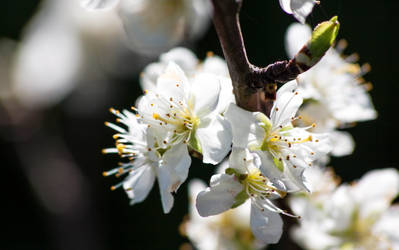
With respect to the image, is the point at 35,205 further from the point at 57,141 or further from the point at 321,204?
the point at 321,204

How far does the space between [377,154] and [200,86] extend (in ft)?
6.15

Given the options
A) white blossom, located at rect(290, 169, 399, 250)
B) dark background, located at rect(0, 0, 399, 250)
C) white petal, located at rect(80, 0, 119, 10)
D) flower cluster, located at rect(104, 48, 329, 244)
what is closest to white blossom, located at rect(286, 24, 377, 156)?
white blossom, located at rect(290, 169, 399, 250)

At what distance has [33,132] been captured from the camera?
7.79 ft

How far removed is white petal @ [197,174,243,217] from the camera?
34.0 inches

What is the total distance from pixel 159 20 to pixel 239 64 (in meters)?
0.41

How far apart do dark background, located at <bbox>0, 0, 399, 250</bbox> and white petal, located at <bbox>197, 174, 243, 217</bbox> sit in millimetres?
1451

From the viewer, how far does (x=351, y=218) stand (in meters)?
1.15

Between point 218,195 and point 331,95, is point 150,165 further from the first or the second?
point 331,95

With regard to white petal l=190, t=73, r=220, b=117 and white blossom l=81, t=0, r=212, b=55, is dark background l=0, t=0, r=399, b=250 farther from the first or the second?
white petal l=190, t=73, r=220, b=117

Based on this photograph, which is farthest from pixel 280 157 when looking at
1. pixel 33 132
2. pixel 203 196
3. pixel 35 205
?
pixel 35 205

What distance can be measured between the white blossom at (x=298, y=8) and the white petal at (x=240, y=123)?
0.16m

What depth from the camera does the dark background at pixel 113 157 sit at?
7.70 ft

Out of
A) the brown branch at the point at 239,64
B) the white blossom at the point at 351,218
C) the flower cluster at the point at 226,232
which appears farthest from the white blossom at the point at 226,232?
the brown branch at the point at 239,64

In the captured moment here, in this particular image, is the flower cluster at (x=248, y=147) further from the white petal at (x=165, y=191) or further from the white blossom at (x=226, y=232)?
the white blossom at (x=226, y=232)
